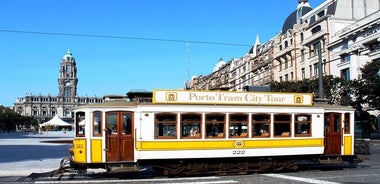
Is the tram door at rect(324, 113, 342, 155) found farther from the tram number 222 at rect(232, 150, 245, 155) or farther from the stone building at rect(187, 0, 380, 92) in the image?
the stone building at rect(187, 0, 380, 92)

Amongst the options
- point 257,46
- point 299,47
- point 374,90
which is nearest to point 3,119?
point 257,46

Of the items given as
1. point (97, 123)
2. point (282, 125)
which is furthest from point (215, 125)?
point (97, 123)

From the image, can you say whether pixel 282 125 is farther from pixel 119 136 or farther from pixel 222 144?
pixel 119 136

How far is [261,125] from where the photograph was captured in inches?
711

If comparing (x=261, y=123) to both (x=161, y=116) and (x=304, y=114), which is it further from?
(x=161, y=116)

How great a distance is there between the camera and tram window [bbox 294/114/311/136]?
18.5m

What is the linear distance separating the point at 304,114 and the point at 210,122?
4.04m

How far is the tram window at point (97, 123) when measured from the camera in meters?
16.4

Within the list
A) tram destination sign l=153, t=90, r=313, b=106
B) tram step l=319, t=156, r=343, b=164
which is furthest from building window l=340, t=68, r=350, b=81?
tram destination sign l=153, t=90, r=313, b=106

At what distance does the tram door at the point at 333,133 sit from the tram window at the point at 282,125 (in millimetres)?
1888

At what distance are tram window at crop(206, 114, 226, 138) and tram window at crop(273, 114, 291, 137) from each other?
7.10ft

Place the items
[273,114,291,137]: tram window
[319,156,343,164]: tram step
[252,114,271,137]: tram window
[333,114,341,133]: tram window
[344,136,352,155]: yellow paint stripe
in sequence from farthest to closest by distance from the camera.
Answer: [333,114,341,133]: tram window, [344,136,352,155]: yellow paint stripe, [319,156,343,164]: tram step, [273,114,291,137]: tram window, [252,114,271,137]: tram window

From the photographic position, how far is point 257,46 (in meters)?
110

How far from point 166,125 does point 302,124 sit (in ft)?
18.4
